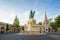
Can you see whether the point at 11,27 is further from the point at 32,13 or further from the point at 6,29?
the point at 32,13

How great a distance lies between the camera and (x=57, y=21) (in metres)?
67.8

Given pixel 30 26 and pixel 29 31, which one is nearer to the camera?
pixel 29 31

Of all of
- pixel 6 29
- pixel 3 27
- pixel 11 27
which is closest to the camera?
pixel 6 29

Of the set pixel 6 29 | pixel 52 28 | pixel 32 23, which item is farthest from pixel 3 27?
pixel 52 28

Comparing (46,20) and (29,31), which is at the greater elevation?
(46,20)

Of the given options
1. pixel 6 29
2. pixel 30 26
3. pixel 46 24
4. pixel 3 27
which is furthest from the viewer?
pixel 46 24

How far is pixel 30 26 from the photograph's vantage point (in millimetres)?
43906

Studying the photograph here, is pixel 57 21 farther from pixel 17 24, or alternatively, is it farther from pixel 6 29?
pixel 6 29

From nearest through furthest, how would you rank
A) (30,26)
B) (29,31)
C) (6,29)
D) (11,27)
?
1. (29,31)
2. (30,26)
3. (6,29)
4. (11,27)

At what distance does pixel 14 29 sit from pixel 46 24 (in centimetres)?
1965

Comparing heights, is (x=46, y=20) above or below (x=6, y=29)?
above

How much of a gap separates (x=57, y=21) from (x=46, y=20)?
41.8 feet

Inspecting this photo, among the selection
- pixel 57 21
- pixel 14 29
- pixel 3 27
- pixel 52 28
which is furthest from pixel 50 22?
pixel 3 27

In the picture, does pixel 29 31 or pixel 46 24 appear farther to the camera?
pixel 46 24
